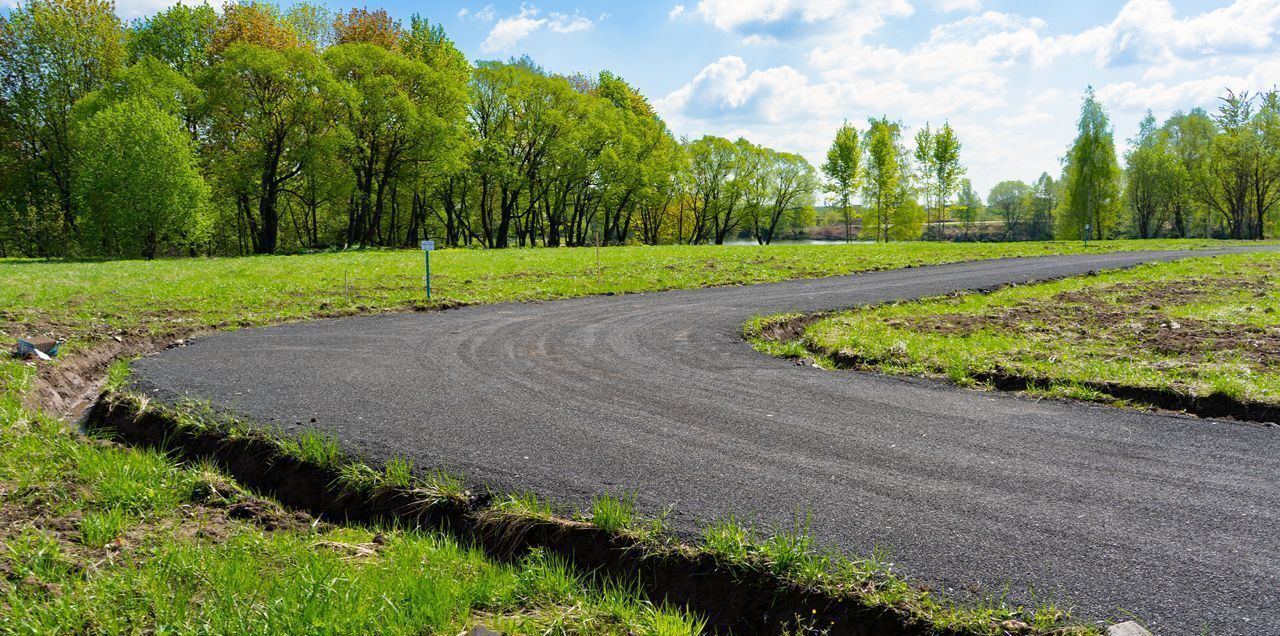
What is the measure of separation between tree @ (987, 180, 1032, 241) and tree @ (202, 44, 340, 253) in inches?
3016

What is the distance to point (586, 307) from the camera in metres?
15.1

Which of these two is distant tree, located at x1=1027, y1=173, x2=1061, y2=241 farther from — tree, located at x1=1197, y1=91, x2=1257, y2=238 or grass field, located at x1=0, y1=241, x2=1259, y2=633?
grass field, located at x1=0, y1=241, x2=1259, y2=633

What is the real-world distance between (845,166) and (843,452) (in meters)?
55.4

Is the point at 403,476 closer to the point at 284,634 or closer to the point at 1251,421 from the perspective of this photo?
the point at 284,634

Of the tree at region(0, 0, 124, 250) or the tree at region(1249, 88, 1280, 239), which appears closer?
the tree at region(0, 0, 124, 250)

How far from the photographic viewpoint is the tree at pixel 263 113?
35.5 m

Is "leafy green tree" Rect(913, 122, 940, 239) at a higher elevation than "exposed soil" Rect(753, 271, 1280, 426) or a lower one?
higher

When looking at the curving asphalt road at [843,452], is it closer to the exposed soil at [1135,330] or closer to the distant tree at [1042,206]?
the exposed soil at [1135,330]

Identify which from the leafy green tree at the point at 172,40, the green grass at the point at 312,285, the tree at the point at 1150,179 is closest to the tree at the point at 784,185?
the tree at the point at 1150,179

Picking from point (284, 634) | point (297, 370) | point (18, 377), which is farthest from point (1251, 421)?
point (18, 377)

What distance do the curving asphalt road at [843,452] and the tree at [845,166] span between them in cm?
5052

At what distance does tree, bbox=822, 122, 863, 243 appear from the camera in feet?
185

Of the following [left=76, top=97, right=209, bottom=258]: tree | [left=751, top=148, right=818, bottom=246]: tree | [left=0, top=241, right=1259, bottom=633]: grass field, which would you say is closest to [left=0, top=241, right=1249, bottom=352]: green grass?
[left=0, top=241, right=1259, bottom=633]: grass field

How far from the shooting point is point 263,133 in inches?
1457
